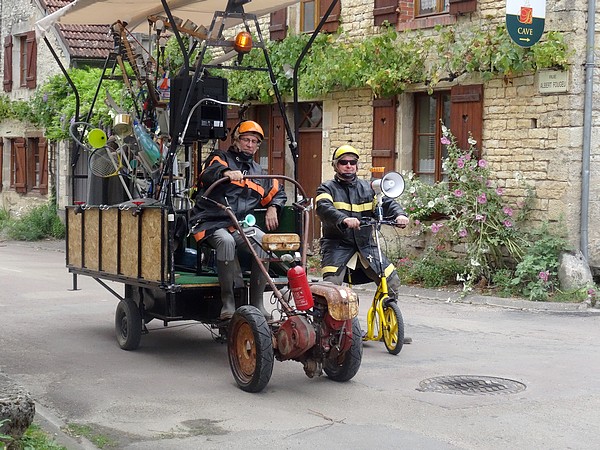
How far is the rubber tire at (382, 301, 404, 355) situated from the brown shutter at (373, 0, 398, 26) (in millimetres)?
8443

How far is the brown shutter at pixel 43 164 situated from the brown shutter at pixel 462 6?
612 inches

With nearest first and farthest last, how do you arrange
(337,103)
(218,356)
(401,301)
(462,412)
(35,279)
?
(462,412)
(218,356)
(401,301)
(35,279)
(337,103)

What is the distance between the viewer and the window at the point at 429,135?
53.7 feet

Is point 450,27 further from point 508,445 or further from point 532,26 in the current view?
point 508,445

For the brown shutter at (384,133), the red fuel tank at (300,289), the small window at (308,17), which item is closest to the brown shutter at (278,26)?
the small window at (308,17)

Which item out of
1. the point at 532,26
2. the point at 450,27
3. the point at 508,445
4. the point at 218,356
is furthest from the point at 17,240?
the point at 508,445

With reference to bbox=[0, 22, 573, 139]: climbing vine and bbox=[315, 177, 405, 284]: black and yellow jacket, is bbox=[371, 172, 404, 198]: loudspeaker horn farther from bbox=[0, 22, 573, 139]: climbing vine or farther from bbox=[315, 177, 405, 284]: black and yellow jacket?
bbox=[0, 22, 573, 139]: climbing vine

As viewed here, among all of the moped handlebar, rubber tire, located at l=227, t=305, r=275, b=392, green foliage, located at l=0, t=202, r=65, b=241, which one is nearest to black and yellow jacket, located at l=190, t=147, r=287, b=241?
the moped handlebar

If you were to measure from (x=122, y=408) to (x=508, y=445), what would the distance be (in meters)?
2.71

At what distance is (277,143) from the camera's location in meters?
19.8

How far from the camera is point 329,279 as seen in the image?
9492 mm

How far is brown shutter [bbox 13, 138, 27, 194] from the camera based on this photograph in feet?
96.8

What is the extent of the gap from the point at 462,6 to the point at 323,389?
9051mm

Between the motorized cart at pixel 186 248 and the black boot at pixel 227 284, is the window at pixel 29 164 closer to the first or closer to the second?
the motorized cart at pixel 186 248
